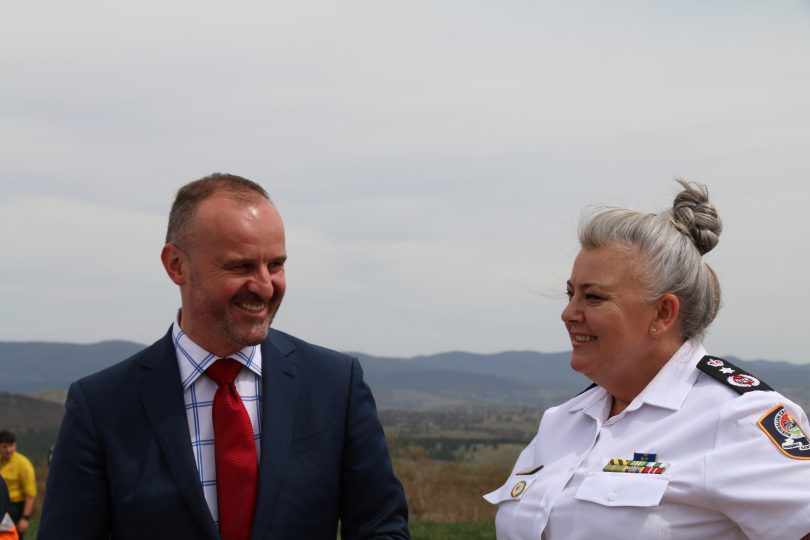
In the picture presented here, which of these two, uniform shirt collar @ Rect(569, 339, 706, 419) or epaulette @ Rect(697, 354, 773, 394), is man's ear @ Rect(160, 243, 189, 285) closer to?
uniform shirt collar @ Rect(569, 339, 706, 419)

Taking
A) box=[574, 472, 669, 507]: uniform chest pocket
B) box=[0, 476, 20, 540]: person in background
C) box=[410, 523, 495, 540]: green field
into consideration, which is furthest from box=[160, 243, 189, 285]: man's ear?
box=[410, 523, 495, 540]: green field

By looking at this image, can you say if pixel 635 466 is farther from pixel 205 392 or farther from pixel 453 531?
pixel 453 531

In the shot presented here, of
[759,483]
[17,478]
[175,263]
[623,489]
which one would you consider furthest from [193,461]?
[17,478]

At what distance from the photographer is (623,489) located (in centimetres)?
375

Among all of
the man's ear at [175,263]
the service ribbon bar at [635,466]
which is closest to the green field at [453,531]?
the service ribbon bar at [635,466]

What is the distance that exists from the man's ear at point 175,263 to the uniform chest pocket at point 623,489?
5.27 ft

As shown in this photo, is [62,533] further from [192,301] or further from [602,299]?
[602,299]

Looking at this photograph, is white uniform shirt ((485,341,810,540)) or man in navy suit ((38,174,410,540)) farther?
man in navy suit ((38,174,410,540))

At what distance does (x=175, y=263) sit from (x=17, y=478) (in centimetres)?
1228

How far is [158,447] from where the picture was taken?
12.5 feet

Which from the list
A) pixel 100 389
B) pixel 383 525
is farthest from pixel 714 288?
pixel 100 389

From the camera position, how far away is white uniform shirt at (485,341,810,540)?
3.53m

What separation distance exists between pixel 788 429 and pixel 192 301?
6.80 feet

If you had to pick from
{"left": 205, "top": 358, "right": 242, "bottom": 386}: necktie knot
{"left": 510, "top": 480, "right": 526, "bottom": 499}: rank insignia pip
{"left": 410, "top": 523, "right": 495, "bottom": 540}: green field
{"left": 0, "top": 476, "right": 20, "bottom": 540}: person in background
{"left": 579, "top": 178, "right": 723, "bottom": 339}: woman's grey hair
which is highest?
{"left": 579, "top": 178, "right": 723, "bottom": 339}: woman's grey hair
